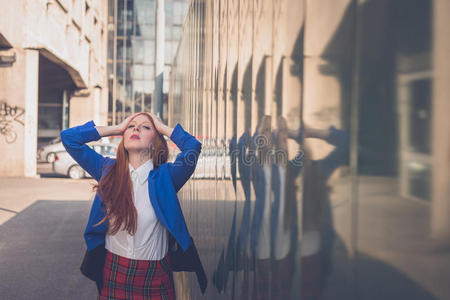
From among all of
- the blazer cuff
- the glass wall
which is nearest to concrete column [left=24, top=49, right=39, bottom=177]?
the blazer cuff

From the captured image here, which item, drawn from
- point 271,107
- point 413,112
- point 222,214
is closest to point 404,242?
point 413,112

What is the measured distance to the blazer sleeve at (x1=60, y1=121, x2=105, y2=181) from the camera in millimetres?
2572

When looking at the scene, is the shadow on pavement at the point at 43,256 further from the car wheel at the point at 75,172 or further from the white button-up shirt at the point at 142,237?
the car wheel at the point at 75,172

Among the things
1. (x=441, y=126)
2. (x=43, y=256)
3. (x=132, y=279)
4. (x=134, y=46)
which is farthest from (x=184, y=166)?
(x=134, y=46)

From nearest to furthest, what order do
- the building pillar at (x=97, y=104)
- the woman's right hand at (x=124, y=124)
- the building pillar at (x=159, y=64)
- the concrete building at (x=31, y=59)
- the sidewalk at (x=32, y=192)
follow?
the woman's right hand at (x=124, y=124)
the building pillar at (x=159, y=64)
the sidewalk at (x=32, y=192)
the concrete building at (x=31, y=59)
the building pillar at (x=97, y=104)

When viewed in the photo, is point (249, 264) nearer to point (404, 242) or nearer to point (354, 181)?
point (354, 181)

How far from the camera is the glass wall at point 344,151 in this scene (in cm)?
57

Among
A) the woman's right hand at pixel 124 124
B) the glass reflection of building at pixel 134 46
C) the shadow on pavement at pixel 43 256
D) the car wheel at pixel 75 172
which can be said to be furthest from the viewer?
the glass reflection of building at pixel 134 46

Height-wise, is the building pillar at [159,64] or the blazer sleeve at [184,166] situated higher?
the building pillar at [159,64]

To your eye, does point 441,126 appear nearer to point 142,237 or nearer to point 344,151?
point 344,151

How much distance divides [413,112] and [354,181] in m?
0.19

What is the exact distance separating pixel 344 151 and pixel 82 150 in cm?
209

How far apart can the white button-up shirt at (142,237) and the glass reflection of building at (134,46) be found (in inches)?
1289

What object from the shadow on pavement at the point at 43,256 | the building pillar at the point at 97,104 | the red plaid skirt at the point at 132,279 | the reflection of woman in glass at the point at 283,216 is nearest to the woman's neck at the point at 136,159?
the red plaid skirt at the point at 132,279
